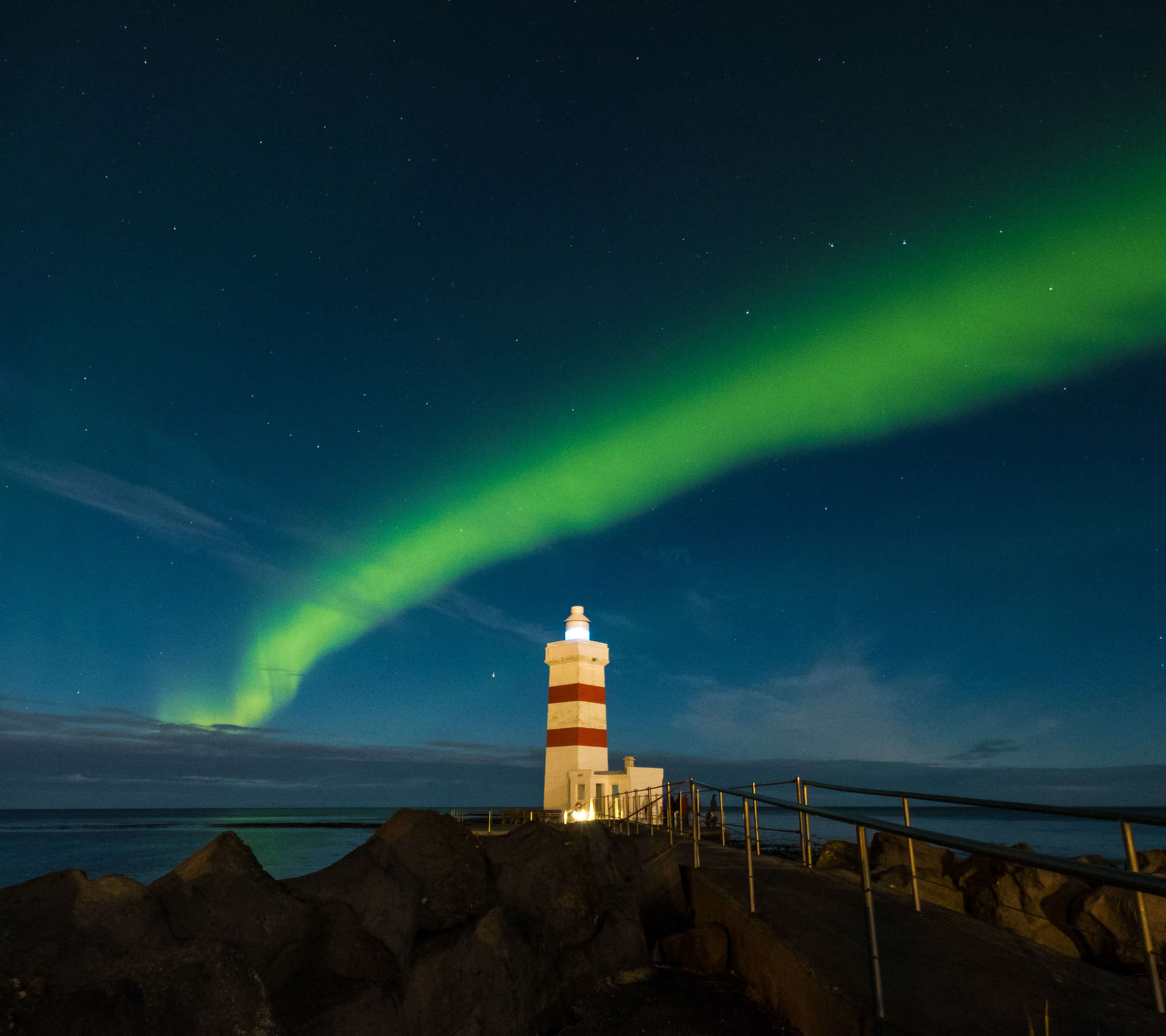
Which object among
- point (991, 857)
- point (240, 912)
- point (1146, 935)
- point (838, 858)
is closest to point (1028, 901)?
point (838, 858)

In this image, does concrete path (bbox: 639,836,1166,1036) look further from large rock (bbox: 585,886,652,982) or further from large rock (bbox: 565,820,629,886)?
large rock (bbox: 565,820,629,886)

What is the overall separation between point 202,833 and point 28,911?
8329 cm

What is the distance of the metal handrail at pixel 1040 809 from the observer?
3787 mm

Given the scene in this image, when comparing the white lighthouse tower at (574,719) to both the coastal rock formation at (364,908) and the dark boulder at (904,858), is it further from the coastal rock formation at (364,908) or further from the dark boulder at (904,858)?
the coastal rock formation at (364,908)

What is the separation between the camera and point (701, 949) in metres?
7.03

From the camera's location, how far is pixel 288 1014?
469 centimetres

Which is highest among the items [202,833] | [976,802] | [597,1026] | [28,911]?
[976,802]

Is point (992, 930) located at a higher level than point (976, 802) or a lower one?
lower

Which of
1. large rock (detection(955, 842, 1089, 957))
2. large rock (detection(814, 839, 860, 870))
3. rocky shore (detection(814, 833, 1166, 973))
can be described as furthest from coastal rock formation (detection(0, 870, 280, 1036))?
large rock (detection(814, 839, 860, 870))

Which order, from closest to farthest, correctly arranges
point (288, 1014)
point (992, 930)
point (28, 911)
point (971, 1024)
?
point (971, 1024), point (28, 911), point (288, 1014), point (992, 930)

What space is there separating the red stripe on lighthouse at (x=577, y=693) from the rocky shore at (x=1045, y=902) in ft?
33.3

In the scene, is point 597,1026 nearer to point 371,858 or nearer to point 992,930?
point 371,858

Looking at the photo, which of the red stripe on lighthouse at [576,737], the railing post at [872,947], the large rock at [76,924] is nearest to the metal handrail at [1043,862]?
the railing post at [872,947]

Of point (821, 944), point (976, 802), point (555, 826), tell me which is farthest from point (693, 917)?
point (976, 802)
